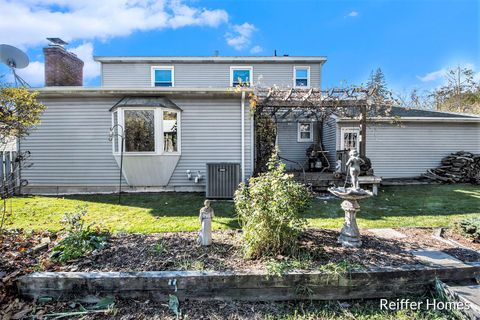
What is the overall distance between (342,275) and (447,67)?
23.1 m

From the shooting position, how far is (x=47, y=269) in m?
2.81

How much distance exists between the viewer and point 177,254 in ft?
10.5

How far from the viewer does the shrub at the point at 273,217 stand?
9.91 feet

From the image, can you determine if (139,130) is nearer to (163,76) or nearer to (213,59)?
(163,76)

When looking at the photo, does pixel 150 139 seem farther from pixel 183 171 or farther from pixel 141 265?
pixel 141 265

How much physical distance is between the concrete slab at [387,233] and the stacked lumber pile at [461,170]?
25.7 ft

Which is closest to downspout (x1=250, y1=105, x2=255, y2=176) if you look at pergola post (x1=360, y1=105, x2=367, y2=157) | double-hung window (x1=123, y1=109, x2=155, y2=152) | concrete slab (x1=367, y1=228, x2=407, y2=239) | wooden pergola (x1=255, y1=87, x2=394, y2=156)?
wooden pergola (x1=255, y1=87, x2=394, y2=156)

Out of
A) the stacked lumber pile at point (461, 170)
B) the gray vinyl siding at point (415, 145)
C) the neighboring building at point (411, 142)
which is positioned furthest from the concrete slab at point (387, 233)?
the stacked lumber pile at point (461, 170)

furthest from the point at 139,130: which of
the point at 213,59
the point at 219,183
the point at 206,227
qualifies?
the point at 213,59

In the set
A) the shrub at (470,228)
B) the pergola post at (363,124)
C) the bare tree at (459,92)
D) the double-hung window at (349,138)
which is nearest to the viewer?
the shrub at (470,228)

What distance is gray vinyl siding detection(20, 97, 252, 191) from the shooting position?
762 centimetres

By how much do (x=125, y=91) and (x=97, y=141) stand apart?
188cm

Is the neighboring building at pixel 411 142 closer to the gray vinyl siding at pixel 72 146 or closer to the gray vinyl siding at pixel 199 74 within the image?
the gray vinyl siding at pixel 199 74

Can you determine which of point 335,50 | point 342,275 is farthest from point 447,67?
point 342,275
